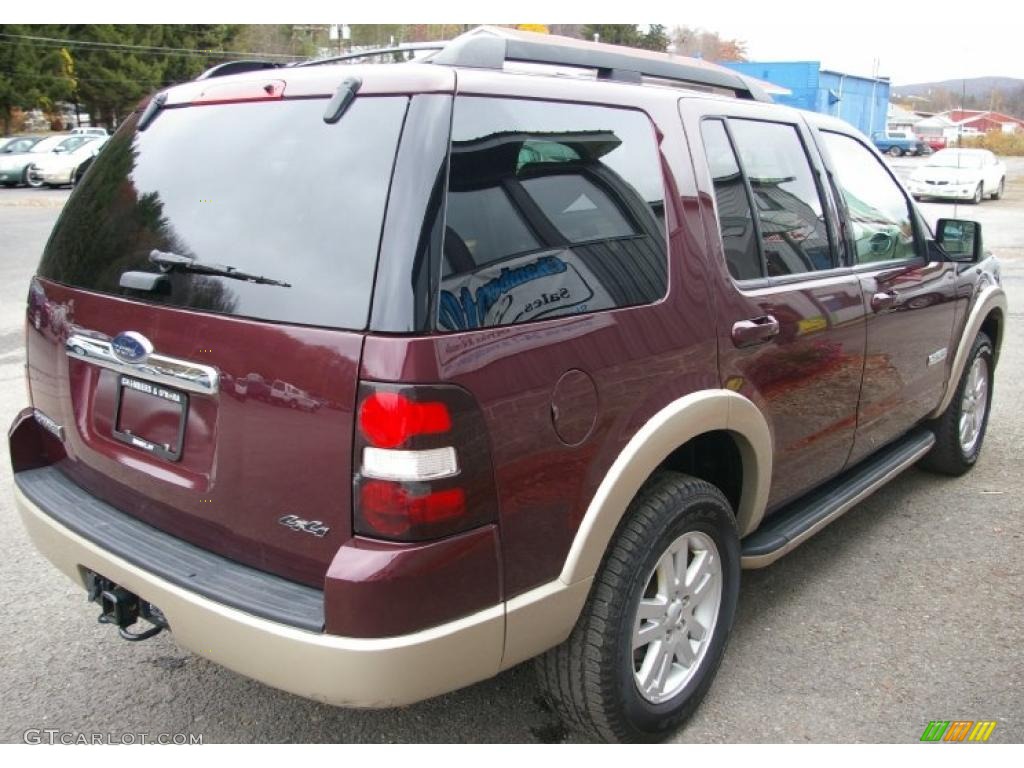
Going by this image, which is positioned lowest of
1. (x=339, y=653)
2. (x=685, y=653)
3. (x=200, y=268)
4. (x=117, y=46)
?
(x=685, y=653)

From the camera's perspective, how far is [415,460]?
1.89 m

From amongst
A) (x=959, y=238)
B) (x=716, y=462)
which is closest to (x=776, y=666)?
(x=716, y=462)

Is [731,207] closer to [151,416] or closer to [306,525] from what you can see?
[306,525]

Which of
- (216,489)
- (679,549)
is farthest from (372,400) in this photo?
(679,549)

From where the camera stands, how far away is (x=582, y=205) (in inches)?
90.0

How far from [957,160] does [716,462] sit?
26143mm

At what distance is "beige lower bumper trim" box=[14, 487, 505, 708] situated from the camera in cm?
192

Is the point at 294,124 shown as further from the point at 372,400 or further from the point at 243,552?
the point at 243,552

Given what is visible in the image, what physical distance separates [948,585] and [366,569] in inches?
108

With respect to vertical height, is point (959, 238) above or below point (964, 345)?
above

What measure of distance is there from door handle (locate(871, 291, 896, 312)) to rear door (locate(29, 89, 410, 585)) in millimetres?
2253

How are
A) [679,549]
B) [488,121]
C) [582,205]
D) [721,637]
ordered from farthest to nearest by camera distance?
[721,637] < [679,549] < [582,205] < [488,121]

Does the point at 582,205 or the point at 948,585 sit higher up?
the point at 582,205

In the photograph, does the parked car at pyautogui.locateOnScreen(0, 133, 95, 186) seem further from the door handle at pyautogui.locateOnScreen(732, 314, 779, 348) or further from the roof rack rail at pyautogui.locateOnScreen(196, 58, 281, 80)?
the door handle at pyautogui.locateOnScreen(732, 314, 779, 348)
